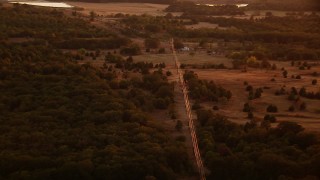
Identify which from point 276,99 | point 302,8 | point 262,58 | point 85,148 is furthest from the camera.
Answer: point 302,8

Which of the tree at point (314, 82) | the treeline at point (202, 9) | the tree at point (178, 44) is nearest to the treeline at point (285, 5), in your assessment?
the treeline at point (202, 9)

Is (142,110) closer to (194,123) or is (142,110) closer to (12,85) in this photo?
(194,123)

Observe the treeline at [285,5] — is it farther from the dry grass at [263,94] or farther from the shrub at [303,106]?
the shrub at [303,106]

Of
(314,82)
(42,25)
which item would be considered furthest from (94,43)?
(314,82)

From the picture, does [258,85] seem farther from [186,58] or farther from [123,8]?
[123,8]

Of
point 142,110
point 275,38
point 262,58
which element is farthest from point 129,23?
point 142,110
